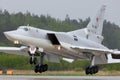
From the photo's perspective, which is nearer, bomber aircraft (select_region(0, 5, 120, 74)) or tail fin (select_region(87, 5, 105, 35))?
bomber aircraft (select_region(0, 5, 120, 74))

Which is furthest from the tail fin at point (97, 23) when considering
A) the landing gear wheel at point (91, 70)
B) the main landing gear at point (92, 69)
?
the landing gear wheel at point (91, 70)

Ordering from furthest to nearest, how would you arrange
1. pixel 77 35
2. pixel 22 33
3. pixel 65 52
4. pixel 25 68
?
pixel 25 68 < pixel 77 35 < pixel 65 52 < pixel 22 33

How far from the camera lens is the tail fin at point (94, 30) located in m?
47.2

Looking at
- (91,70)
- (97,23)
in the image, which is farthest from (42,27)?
(91,70)

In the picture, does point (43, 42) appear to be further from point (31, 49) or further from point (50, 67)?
point (50, 67)

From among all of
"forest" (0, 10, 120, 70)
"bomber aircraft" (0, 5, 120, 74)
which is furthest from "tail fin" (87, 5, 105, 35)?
"forest" (0, 10, 120, 70)

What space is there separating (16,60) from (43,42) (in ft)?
88.3

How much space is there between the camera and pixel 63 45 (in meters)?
42.5

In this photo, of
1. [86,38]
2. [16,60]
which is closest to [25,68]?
[16,60]

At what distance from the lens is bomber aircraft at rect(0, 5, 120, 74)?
40906mm

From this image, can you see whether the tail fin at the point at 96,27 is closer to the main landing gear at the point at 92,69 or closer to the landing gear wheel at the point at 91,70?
the main landing gear at the point at 92,69

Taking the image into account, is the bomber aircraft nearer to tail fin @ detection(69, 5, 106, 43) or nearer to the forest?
tail fin @ detection(69, 5, 106, 43)

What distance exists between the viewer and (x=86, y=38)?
47.1 meters

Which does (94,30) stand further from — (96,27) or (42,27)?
(42,27)
